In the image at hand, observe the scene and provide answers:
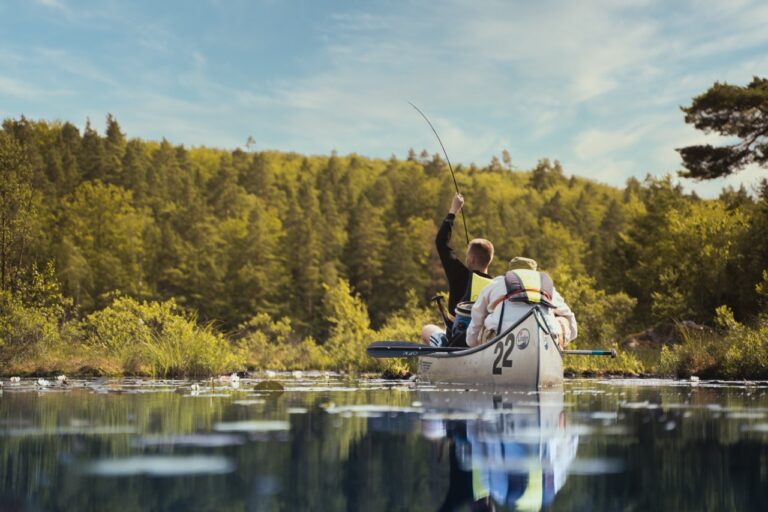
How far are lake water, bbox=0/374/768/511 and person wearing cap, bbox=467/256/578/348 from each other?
8.72 ft

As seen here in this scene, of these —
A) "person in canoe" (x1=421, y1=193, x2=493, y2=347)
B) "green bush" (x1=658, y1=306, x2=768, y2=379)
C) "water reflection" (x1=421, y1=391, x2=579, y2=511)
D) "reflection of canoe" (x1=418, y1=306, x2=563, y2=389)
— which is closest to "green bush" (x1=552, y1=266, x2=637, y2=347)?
"green bush" (x1=658, y1=306, x2=768, y2=379)

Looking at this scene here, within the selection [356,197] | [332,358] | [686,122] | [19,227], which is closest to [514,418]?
[332,358]

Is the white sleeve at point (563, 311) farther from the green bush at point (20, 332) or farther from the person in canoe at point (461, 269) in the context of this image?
A: the green bush at point (20, 332)

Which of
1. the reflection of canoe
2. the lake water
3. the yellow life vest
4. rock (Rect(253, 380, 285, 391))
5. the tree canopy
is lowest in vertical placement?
rock (Rect(253, 380, 285, 391))

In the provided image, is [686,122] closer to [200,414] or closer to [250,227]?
[200,414]

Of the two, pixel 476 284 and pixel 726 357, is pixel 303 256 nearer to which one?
pixel 726 357

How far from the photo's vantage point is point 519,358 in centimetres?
1111

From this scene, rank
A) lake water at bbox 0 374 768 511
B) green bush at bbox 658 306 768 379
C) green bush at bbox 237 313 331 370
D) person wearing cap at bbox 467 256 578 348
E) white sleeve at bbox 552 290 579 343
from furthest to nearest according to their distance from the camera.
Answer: green bush at bbox 237 313 331 370 → green bush at bbox 658 306 768 379 → white sleeve at bbox 552 290 579 343 → person wearing cap at bbox 467 256 578 348 → lake water at bbox 0 374 768 511

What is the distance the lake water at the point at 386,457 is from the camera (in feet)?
11.4

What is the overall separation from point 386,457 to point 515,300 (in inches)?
261

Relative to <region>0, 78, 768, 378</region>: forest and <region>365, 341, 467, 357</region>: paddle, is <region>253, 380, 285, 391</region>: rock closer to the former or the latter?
<region>365, 341, 467, 357</region>: paddle

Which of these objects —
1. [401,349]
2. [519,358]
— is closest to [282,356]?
[401,349]

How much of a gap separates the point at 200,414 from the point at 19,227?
20181mm

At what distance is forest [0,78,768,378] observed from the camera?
20.5 meters
